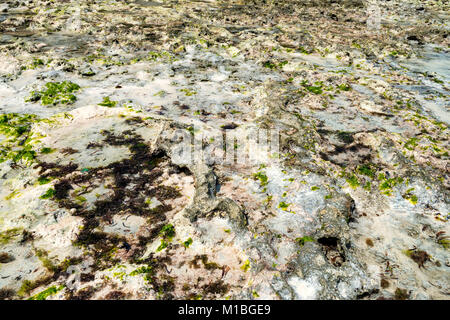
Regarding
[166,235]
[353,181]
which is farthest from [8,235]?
[353,181]

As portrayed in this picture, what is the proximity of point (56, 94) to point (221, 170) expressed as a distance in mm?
4435

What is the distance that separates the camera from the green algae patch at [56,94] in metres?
6.18

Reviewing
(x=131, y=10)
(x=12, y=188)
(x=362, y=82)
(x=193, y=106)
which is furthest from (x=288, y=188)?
(x=131, y=10)

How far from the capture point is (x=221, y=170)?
4.53 metres

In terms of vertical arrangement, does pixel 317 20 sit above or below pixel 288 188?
above

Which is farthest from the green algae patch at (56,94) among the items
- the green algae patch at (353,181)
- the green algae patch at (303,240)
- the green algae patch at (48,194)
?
the green algae patch at (353,181)

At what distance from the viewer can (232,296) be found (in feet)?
9.33

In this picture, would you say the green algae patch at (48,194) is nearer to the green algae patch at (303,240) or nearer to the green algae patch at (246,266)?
the green algae patch at (246,266)

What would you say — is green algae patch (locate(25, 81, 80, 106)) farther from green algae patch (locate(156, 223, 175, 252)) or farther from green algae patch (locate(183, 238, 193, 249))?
green algae patch (locate(183, 238, 193, 249))

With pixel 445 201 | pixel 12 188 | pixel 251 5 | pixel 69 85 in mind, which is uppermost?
pixel 251 5

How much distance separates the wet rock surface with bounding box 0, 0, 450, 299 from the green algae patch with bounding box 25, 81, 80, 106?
4 centimetres

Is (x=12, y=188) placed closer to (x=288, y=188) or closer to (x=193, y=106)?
(x=193, y=106)
